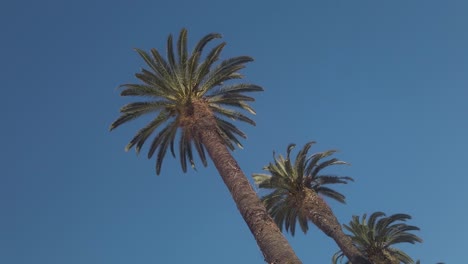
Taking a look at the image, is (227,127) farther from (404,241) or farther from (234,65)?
(404,241)

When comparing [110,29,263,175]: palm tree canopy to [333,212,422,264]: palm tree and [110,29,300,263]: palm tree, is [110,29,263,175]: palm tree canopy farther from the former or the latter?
[333,212,422,264]: palm tree


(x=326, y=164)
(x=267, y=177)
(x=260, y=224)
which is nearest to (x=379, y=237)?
(x=326, y=164)

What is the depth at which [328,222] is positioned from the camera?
91.7 feet

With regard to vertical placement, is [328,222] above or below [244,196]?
above

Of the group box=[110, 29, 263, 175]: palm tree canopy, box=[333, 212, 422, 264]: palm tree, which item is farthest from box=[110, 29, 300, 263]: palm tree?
box=[333, 212, 422, 264]: palm tree

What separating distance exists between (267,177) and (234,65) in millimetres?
9827

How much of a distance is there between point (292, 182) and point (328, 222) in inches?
167

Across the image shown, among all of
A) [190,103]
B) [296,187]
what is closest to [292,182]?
[296,187]

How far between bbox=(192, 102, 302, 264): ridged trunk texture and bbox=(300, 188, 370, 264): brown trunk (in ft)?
32.6

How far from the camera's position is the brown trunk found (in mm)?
25984

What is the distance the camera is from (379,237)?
34094mm

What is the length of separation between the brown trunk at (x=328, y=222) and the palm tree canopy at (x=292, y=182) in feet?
2.53

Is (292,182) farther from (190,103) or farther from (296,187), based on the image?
(190,103)

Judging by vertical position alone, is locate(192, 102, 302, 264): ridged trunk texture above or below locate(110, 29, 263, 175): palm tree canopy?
below
